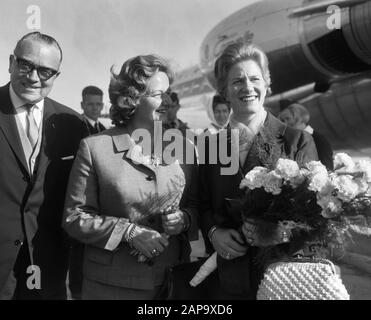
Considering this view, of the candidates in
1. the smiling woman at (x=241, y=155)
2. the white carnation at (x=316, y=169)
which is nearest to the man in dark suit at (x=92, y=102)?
the smiling woman at (x=241, y=155)

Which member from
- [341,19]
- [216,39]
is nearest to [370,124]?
[341,19]

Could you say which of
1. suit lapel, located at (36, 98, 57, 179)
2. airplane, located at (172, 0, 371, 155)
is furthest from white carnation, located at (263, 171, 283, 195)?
airplane, located at (172, 0, 371, 155)

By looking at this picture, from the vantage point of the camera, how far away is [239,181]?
195 centimetres

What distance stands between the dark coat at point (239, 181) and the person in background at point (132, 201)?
0.12 m

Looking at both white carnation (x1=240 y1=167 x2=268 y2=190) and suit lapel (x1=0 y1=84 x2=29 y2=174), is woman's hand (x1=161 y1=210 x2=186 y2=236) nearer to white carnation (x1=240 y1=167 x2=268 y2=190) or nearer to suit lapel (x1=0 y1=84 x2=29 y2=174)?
white carnation (x1=240 y1=167 x2=268 y2=190)

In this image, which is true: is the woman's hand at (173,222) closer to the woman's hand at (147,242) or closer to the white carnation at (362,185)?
the woman's hand at (147,242)

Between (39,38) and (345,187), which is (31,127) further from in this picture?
(345,187)

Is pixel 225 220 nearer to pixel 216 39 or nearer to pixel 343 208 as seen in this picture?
pixel 343 208

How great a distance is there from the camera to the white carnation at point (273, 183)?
5.16ft

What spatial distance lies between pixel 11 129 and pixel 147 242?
82cm

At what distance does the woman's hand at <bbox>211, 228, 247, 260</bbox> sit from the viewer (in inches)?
72.1

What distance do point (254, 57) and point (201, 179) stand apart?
0.57 metres

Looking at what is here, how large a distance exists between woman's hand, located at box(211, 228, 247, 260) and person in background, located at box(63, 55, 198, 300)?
200 mm

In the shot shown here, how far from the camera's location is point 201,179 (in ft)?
6.89
